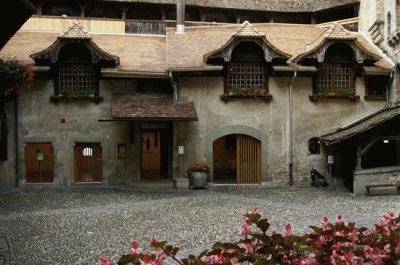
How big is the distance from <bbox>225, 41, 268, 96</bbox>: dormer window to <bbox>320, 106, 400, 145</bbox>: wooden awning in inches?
132

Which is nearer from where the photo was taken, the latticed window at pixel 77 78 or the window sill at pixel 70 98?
the window sill at pixel 70 98

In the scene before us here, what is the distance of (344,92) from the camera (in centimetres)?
1903

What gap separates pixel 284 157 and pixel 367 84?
4969 mm

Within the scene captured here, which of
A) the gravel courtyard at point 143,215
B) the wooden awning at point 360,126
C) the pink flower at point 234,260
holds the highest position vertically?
the wooden awning at point 360,126

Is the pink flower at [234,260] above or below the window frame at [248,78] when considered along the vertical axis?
below

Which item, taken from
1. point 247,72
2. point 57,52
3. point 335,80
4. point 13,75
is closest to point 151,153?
point 247,72

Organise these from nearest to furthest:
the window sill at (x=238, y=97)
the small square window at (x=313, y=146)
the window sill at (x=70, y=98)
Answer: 1. the window sill at (x=70, y=98)
2. the window sill at (x=238, y=97)
3. the small square window at (x=313, y=146)

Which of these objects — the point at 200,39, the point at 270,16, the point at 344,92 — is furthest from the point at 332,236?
the point at 270,16

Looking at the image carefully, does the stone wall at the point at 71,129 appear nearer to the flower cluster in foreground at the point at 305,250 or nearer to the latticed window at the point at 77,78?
the latticed window at the point at 77,78

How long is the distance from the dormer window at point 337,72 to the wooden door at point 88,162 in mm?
9893

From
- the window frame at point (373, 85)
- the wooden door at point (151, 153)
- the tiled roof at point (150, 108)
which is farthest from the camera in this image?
the wooden door at point (151, 153)

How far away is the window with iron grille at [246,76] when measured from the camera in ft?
61.3

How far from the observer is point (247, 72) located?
1877cm

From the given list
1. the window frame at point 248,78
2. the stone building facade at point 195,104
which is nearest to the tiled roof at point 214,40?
the stone building facade at point 195,104
